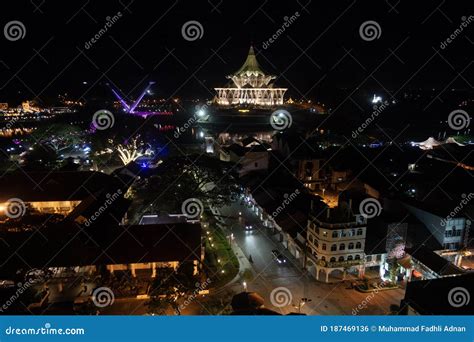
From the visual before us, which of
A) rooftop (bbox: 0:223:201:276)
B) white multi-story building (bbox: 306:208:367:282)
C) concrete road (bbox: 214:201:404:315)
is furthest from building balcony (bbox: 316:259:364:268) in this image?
rooftop (bbox: 0:223:201:276)

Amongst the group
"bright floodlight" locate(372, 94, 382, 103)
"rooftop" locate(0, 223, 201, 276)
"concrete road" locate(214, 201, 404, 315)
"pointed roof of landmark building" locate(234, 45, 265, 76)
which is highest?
"pointed roof of landmark building" locate(234, 45, 265, 76)

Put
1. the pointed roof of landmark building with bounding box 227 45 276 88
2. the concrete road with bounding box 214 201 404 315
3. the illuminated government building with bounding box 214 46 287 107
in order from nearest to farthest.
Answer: the concrete road with bounding box 214 201 404 315 < the illuminated government building with bounding box 214 46 287 107 < the pointed roof of landmark building with bounding box 227 45 276 88

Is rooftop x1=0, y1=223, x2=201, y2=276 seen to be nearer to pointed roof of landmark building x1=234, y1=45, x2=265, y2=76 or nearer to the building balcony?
the building balcony

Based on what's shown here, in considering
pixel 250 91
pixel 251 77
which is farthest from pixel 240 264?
pixel 251 77


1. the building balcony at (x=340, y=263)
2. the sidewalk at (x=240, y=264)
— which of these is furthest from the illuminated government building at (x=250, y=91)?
the building balcony at (x=340, y=263)

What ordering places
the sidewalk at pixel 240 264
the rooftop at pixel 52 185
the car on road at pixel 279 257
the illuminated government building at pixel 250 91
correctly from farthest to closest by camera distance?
the illuminated government building at pixel 250 91
the rooftop at pixel 52 185
the car on road at pixel 279 257
the sidewalk at pixel 240 264

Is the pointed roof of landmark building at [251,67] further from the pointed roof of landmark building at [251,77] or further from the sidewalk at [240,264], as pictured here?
the sidewalk at [240,264]

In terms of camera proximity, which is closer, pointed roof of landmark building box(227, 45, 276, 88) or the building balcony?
the building balcony
